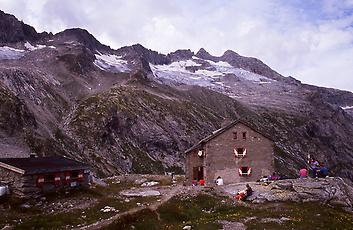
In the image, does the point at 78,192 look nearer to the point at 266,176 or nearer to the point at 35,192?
the point at 35,192

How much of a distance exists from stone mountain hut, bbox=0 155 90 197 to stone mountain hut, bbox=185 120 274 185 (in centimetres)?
1949

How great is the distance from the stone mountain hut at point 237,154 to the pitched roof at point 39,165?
19.5 meters

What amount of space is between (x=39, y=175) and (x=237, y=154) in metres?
30.4

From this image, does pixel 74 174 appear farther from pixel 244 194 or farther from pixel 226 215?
pixel 226 215

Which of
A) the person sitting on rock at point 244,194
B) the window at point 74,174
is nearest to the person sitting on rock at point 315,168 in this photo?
the person sitting on rock at point 244,194

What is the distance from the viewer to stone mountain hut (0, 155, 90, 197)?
1679 inches

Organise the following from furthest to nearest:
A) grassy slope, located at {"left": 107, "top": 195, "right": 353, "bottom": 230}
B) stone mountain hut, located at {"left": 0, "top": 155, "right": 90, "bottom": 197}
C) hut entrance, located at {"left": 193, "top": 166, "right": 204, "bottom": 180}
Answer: hut entrance, located at {"left": 193, "top": 166, "right": 204, "bottom": 180} < stone mountain hut, located at {"left": 0, "top": 155, "right": 90, "bottom": 197} < grassy slope, located at {"left": 107, "top": 195, "right": 353, "bottom": 230}

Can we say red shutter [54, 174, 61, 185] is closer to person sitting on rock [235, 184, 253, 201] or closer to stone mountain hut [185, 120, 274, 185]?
person sitting on rock [235, 184, 253, 201]

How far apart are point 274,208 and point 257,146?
21.3m

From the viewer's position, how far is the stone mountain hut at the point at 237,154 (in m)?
60.8

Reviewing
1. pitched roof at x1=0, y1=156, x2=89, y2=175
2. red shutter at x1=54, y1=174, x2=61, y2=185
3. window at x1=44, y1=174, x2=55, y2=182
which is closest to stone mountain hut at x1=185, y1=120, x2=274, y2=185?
pitched roof at x1=0, y1=156, x2=89, y2=175

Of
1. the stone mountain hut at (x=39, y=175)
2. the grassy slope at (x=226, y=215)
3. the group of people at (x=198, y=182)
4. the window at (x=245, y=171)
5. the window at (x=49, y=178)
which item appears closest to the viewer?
the grassy slope at (x=226, y=215)

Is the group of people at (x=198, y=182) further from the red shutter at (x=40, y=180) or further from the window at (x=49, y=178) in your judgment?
the red shutter at (x=40, y=180)

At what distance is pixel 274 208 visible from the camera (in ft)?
136
